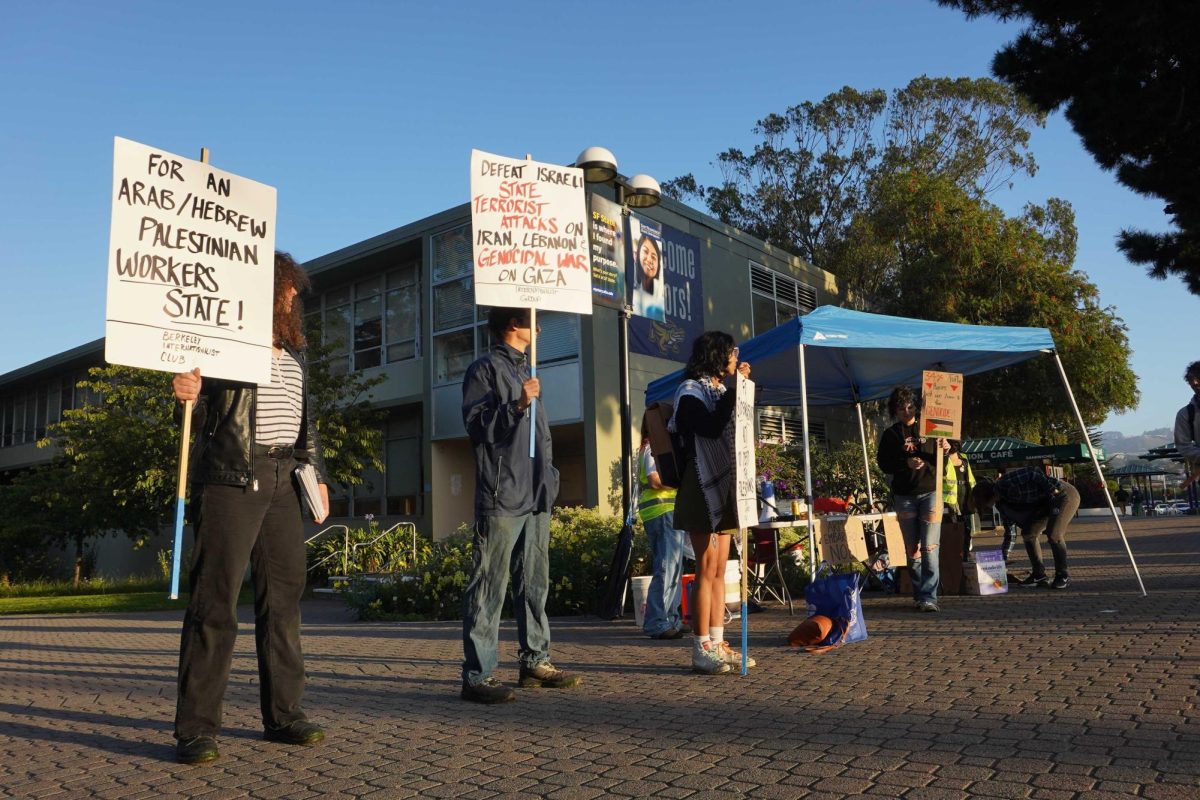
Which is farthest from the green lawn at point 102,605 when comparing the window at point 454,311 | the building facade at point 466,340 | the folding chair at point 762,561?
the folding chair at point 762,561

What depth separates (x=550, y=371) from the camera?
20594 millimetres

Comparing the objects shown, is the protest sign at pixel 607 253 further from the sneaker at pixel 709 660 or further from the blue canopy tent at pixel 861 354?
the sneaker at pixel 709 660

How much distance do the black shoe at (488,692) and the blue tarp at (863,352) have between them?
3929 millimetres

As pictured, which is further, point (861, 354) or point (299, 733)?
point (861, 354)

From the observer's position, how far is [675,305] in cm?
2164

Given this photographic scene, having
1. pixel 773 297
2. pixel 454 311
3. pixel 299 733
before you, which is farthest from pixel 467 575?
pixel 773 297

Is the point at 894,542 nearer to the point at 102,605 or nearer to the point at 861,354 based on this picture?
the point at 861,354

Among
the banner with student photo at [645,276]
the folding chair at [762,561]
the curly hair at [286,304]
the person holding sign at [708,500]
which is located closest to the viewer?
the curly hair at [286,304]

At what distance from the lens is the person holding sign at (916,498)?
842 cm

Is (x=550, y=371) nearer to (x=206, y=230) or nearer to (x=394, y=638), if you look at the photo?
(x=394, y=638)

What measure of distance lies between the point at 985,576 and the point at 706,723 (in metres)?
6.33

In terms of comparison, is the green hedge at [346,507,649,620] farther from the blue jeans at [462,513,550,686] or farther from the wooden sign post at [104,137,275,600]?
the wooden sign post at [104,137,275,600]

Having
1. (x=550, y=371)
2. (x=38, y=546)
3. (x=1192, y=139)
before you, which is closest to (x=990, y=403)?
(x=550, y=371)

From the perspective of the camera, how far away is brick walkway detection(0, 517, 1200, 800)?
11.4ft
